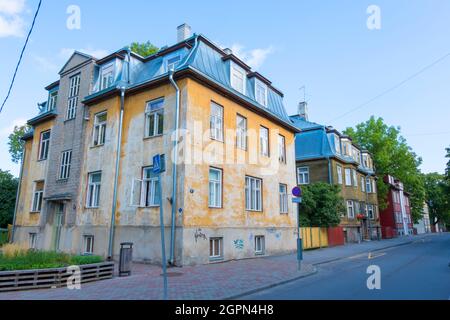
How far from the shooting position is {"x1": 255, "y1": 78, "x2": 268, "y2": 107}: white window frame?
62.6 ft

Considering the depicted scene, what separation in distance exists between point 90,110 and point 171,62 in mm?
5776

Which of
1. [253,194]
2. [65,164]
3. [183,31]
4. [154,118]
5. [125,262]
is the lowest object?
[125,262]

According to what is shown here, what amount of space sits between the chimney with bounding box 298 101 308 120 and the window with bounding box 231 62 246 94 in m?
19.3

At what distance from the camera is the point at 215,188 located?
48.6 ft

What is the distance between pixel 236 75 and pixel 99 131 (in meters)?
8.33

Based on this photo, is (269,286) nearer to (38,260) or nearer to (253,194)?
(38,260)

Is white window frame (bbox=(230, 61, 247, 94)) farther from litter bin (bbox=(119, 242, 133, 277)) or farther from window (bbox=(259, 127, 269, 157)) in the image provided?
litter bin (bbox=(119, 242, 133, 277))

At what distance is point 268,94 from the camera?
20484mm

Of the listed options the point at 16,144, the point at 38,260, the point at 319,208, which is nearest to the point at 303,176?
the point at 319,208

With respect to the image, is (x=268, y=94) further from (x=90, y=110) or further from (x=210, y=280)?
(x=210, y=280)

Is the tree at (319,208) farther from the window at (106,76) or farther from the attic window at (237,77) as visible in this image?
the window at (106,76)

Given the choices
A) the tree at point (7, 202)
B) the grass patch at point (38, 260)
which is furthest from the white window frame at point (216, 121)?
the tree at point (7, 202)

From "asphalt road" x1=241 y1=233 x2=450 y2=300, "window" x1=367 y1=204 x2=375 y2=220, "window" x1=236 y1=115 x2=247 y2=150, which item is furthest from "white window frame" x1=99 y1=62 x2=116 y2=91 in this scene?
"window" x1=367 y1=204 x2=375 y2=220
